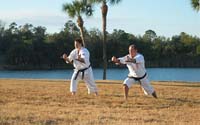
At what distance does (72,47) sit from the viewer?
104562 millimetres

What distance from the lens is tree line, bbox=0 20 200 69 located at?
4092 inches

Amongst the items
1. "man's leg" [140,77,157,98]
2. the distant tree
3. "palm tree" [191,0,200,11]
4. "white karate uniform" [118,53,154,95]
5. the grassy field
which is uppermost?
the distant tree

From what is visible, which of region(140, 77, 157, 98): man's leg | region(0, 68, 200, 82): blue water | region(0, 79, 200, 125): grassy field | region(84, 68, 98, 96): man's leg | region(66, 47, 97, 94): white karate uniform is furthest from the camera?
region(0, 68, 200, 82): blue water

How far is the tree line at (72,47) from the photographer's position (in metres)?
104

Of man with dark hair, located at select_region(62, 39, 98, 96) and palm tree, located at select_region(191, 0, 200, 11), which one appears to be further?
palm tree, located at select_region(191, 0, 200, 11)

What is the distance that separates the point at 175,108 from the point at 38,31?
10954 centimetres

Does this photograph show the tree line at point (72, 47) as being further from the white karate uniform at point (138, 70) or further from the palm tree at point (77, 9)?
the white karate uniform at point (138, 70)

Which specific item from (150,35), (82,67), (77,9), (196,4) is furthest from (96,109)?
(150,35)

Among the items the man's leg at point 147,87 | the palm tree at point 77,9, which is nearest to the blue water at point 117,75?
the palm tree at point 77,9

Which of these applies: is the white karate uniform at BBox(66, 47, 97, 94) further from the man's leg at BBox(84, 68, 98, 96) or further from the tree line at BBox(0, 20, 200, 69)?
the tree line at BBox(0, 20, 200, 69)

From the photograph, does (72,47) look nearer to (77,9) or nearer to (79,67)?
(77,9)

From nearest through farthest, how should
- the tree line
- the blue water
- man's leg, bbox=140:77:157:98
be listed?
man's leg, bbox=140:77:157:98 < the blue water < the tree line

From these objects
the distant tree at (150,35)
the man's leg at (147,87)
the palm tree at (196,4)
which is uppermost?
the distant tree at (150,35)

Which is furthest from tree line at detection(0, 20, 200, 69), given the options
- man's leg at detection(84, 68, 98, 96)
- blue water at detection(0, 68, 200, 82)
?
man's leg at detection(84, 68, 98, 96)
